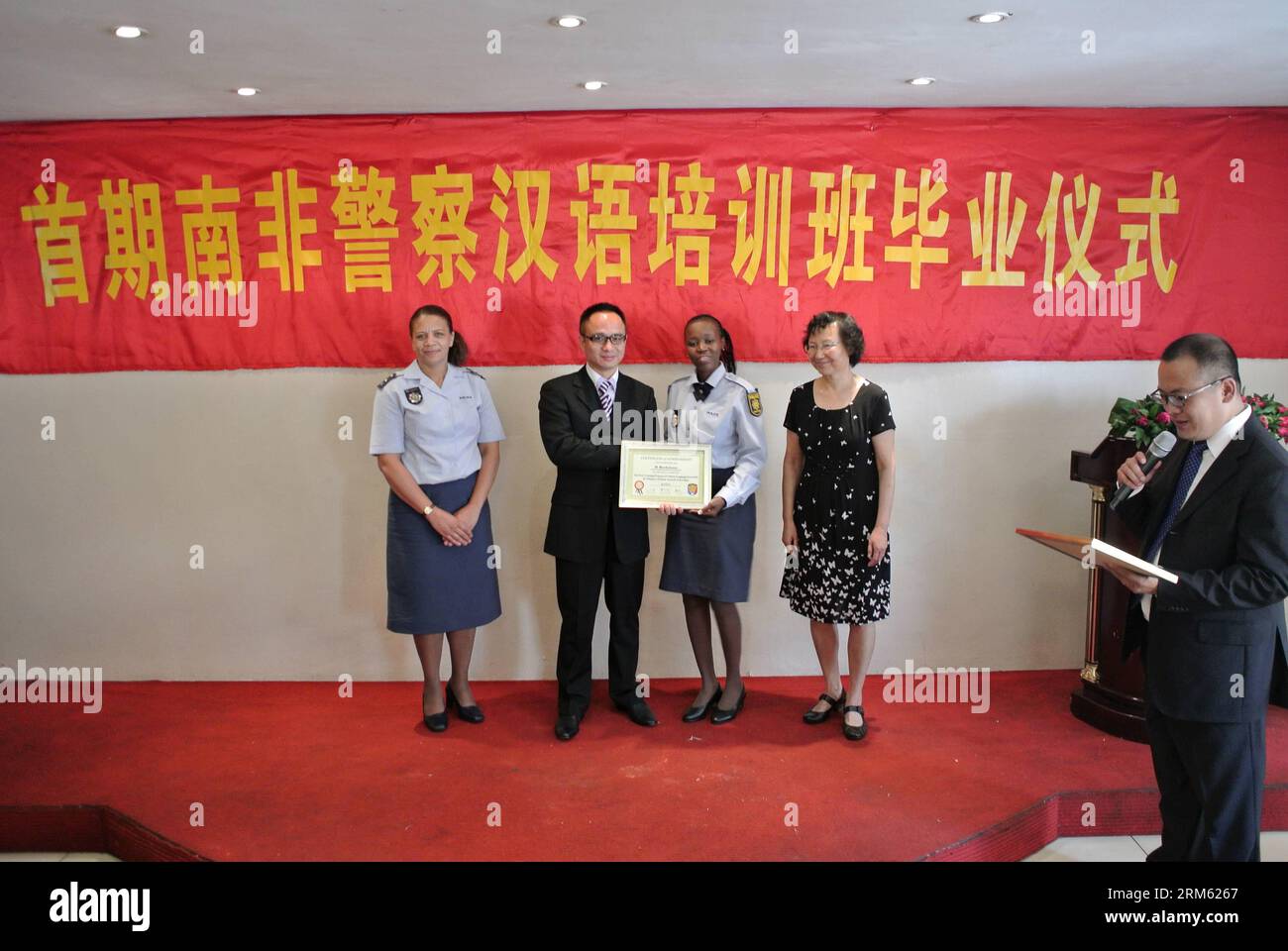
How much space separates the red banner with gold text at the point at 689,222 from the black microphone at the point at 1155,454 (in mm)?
1740

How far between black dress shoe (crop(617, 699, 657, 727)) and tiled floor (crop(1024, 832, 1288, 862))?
1.37 metres

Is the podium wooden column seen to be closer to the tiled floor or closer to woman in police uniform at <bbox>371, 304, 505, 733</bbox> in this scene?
the tiled floor

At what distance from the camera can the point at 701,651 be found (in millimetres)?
3828

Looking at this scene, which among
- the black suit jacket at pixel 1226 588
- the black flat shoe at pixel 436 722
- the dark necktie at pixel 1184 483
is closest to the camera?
the black suit jacket at pixel 1226 588

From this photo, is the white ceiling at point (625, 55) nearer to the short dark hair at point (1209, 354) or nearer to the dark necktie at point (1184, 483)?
the short dark hair at point (1209, 354)

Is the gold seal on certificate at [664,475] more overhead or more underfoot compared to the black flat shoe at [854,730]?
more overhead

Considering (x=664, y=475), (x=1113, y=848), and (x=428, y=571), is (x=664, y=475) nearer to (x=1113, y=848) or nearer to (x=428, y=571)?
(x=428, y=571)

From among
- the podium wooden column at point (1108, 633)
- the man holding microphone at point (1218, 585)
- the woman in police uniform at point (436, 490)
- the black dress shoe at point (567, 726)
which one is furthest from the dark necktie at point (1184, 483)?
the woman in police uniform at point (436, 490)

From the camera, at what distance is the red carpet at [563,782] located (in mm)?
2920

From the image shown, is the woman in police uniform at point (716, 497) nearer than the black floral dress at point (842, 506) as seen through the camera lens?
No

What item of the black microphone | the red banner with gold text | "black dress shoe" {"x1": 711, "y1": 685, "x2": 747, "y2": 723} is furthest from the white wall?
the black microphone

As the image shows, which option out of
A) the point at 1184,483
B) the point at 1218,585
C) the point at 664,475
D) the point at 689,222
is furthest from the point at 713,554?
the point at 1218,585

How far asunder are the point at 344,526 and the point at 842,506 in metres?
2.15

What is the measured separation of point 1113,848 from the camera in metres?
3.13
